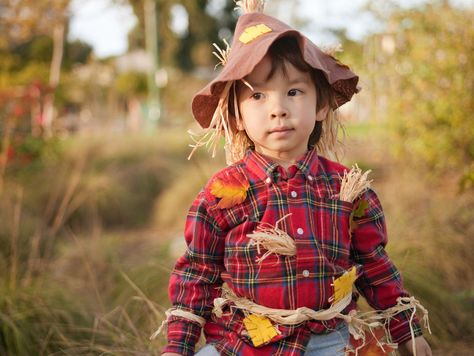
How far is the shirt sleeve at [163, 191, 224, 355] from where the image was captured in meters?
2.11

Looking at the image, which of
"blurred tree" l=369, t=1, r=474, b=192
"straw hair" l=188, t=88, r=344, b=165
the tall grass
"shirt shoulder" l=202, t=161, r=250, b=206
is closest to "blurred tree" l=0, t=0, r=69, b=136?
the tall grass

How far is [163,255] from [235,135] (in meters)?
3.29

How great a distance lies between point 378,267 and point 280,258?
1.19 ft

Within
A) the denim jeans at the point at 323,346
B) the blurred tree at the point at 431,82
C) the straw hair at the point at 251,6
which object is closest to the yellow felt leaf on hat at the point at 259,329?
the denim jeans at the point at 323,346

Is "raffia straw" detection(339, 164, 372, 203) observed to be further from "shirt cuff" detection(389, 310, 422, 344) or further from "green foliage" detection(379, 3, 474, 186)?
"green foliage" detection(379, 3, 474, 186)

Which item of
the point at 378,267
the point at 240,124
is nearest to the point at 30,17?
the point at 240,124

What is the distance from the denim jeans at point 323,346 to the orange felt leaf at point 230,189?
44 centimetres

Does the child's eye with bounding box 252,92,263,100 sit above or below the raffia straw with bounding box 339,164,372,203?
above

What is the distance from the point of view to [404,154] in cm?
721

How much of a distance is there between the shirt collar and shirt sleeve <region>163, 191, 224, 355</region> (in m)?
0.18

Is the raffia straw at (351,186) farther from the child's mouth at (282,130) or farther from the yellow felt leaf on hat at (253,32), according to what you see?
the yellow felt leaf on hat at (253,32)

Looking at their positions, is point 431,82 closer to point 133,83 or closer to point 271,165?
point 271,165

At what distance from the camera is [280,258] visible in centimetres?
203

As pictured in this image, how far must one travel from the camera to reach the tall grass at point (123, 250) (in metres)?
3.44
